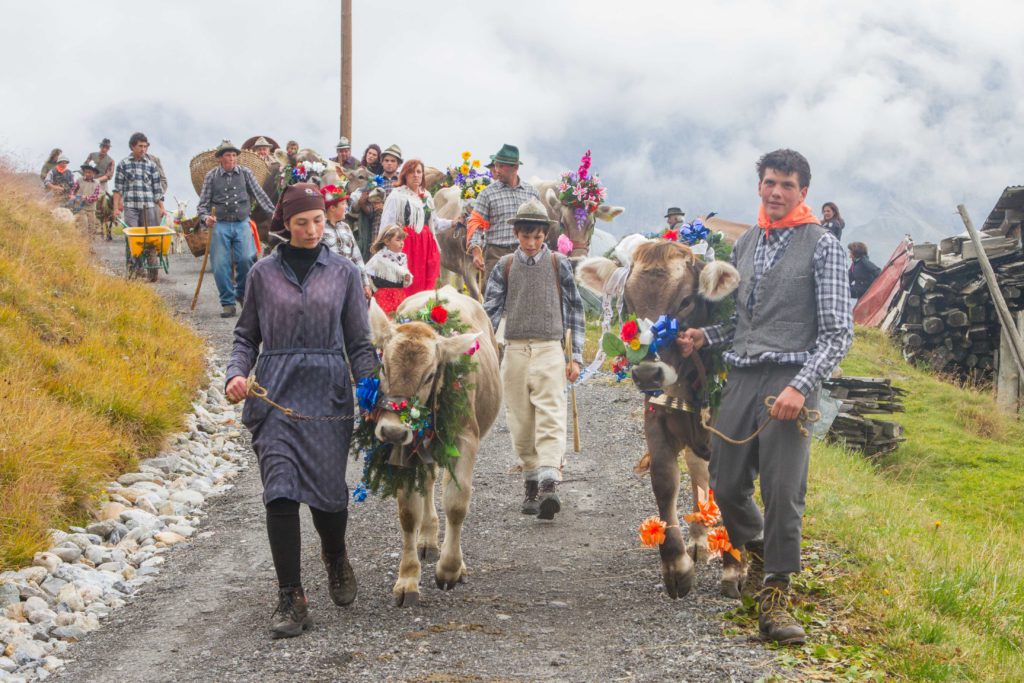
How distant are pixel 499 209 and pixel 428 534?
392 cm

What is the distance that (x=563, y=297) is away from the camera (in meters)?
7.23

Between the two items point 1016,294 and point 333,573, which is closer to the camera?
point 333,573

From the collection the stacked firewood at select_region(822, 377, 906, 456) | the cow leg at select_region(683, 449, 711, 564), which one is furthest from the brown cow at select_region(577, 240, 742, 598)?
the stacked firewood at select_region(822, 377, 906, 456)

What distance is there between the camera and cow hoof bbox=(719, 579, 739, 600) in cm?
547

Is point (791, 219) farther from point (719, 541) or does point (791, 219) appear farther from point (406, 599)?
point (406, 599)

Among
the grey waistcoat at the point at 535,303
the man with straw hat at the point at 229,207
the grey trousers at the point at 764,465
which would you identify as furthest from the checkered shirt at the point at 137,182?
the grey trousers at the point at 764,465

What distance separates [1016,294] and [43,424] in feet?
45.8

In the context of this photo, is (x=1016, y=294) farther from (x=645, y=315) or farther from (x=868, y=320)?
(x=645, y=315)

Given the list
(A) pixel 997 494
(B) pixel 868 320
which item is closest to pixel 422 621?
(A) pixel 997 494

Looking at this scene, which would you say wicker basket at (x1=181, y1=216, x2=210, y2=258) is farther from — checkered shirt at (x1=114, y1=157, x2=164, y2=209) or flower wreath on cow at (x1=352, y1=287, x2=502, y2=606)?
flower wreath on cow at (x1=352, y1=287, x2=502, y2=606)

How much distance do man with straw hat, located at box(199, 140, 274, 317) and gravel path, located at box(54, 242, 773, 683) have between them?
19.3ft

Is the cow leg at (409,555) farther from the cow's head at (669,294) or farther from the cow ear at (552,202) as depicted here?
the cow ear at (552,202)

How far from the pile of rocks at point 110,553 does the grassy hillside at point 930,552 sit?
3.70 m

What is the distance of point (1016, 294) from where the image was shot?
626 inches
